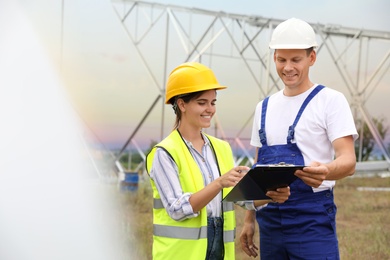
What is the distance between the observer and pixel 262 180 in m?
1.60

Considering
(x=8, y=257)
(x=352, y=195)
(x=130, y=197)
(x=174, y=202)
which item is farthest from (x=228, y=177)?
(x=352, y=195)

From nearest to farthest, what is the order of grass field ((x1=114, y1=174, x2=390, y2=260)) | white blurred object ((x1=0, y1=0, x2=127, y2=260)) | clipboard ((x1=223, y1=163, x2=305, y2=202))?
clipboard ((x1=223, y1=163, x2=305, y2=202))
white blurred object ((x1=0, y1=0, x2=127, y2=260))
grass field ((x1=114, y1=174, x2=390, y2=260))

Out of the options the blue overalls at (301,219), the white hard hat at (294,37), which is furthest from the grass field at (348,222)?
the white hard hat at (294,37)

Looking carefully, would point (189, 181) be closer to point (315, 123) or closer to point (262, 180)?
point (262, 180)

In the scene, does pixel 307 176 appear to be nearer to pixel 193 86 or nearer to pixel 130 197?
pixel 193 86

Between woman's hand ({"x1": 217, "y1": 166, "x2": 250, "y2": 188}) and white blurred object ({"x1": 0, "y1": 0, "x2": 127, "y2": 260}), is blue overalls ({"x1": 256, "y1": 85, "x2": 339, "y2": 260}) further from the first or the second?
white blurred object ({"x1": 0, "y1": 0, "x2": 127, "y2": 260})

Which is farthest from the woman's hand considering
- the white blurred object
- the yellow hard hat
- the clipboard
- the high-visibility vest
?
the white blurred object

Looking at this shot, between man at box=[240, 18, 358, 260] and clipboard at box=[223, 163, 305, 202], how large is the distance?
18 centimetres

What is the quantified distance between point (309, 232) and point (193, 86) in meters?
0.59

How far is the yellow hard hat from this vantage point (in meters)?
1.75

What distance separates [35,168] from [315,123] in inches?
102

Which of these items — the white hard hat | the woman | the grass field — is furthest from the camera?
the grass field

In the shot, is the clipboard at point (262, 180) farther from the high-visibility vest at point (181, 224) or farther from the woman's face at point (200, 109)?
the woman's face at point (200, 109)

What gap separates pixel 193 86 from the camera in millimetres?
1752
